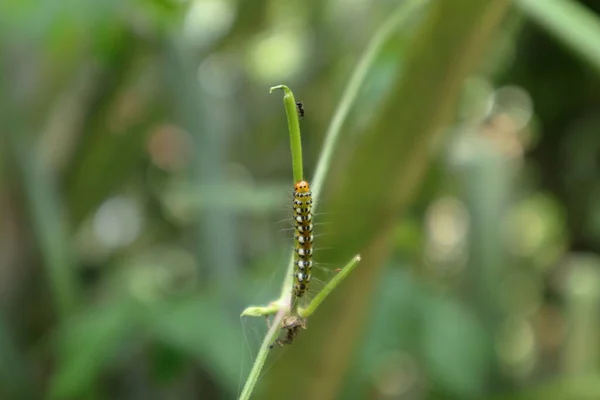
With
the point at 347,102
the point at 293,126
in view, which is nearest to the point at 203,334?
the point at 347,102

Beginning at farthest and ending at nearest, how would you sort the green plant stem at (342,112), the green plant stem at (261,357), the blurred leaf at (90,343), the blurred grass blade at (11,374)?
the blurred grass blade at (11,374), the blurred leaf at (90,343), the green plant stem at (342,112), the green plant stem at (261,357)

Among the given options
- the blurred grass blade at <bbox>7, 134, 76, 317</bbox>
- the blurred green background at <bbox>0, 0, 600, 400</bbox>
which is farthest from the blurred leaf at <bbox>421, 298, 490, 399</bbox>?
the blurred grass blade at <bbox>7, 134, 76, 317</bbox>

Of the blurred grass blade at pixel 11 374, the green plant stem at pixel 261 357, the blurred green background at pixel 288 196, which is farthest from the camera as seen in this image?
the blurred grass blade at pixel 11 374

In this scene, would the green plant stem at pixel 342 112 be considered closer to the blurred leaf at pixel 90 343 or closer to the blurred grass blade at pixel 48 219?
the blurred leaf at pixel 90 343

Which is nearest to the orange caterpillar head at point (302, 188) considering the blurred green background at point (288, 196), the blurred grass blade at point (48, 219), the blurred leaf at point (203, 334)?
the blurred green background at point (288, 196)

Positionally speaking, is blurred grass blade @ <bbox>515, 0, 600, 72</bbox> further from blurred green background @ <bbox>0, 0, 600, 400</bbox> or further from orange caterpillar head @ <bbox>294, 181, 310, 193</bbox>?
orange caterpillar head @ <bbox>294, 181, 310, 193</bbox>

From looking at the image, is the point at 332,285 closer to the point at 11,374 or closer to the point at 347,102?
the point at 347,102
